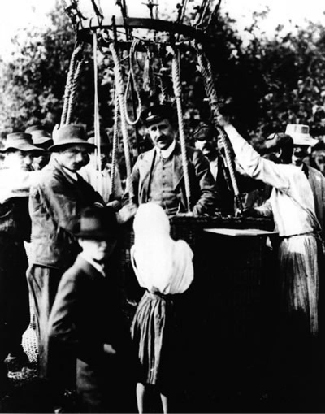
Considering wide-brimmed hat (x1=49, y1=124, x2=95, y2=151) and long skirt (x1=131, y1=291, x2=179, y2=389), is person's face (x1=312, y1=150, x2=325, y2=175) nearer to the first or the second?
wide-brimmed hat (x1=49, y1=124, x2=95, y2=151)

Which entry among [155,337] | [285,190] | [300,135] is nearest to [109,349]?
[155,337]

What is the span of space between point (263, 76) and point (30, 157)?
191 inches

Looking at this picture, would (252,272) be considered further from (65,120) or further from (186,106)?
(186,106)

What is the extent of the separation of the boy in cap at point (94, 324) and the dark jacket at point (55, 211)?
0.83m

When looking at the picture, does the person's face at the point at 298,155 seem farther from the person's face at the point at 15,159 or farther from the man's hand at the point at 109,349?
the man's hand at the point at 109,349

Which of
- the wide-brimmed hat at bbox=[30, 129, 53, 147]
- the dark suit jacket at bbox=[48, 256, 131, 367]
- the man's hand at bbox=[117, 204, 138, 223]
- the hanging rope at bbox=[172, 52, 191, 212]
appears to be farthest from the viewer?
the wide-brimmed hat at bbox=[30, 129, 53, 147]

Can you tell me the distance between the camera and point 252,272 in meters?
5.12

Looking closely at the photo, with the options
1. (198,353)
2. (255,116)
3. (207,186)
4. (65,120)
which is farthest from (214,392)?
(255,116)

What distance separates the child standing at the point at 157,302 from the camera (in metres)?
4.26

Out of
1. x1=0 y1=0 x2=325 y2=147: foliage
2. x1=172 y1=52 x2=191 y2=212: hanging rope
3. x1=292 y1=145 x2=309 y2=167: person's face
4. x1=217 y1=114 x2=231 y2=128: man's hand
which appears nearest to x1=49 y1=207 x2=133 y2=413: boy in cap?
x1=172 y1=52 x2=191 y2=212: hanging rope

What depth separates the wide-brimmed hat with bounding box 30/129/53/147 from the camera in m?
6.74

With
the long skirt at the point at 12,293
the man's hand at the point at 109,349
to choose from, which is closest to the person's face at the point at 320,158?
the long skirt at the point at 12,293

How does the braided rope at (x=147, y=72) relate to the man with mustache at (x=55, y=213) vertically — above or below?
above

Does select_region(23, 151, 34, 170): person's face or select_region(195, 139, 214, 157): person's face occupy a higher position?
select_region(195, 139, 214, 157): person's face
